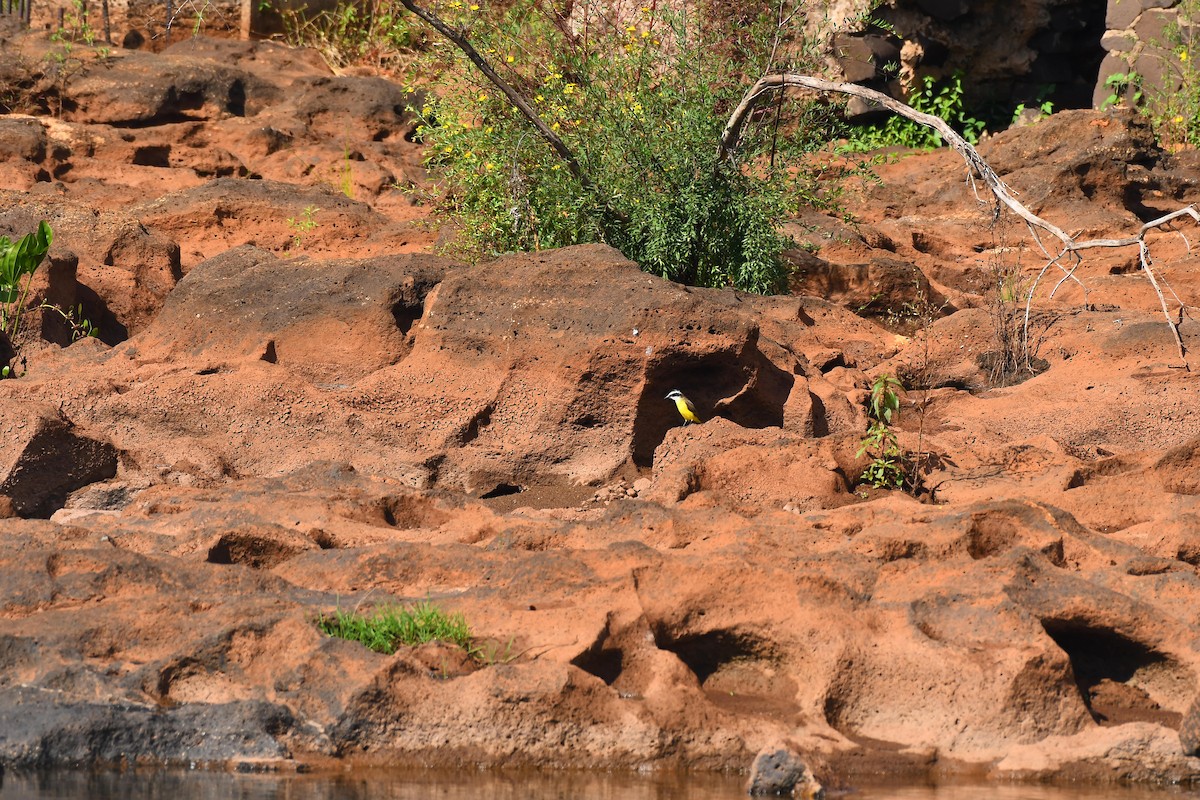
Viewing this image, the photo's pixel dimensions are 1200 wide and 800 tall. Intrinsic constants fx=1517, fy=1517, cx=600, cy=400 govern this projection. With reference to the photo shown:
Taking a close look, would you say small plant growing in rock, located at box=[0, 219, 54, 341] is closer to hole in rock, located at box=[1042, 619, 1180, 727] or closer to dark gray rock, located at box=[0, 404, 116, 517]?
dark gray rock, located at box=[0, 404, 116, 517]

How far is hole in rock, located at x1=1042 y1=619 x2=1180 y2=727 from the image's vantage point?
5.09 metres

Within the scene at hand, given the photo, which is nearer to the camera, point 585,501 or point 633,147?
point 585,501

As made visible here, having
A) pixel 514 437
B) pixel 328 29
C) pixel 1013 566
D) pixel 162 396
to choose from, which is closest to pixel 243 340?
pixel 162 396

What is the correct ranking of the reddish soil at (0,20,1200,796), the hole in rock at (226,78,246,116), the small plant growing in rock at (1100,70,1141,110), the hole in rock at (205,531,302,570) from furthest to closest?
the small plant growing in rock at (1100,70,1141,110), the hole in rock at (226,78,246,116), the hole in rock at (205,531,302,570), the reddish soil at (0,20,1200,796)

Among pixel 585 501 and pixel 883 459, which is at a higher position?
pixel 883 459

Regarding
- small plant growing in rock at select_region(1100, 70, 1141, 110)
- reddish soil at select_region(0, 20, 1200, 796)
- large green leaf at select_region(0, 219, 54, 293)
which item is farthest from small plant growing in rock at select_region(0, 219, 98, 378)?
small plant growing in rock at select_region(1100, 70, 1141, 110)

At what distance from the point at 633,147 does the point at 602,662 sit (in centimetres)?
442

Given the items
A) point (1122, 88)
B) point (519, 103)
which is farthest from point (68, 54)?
point (1122, 88)

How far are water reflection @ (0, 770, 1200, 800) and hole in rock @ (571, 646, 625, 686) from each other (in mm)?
422

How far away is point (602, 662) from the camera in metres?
4.97

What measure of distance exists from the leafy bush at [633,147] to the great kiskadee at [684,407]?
5.05 ft

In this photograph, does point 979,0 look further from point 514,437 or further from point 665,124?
point 514,437

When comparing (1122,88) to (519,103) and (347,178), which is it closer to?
(347,178)

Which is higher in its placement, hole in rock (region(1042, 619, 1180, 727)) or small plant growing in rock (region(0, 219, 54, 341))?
small plant growing in rock (region(0, 219, 54, 341))
